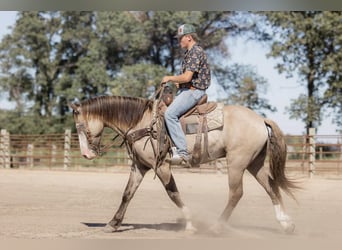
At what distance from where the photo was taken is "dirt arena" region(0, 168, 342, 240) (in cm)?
500

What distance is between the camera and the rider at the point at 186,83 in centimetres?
510

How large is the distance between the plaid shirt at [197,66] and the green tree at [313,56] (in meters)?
13.6

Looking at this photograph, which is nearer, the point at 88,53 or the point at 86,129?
the point at 86,129

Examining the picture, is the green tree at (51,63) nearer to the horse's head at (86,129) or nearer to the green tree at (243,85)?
the green tree at (243,85)

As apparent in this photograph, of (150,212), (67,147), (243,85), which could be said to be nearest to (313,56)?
(243,85)

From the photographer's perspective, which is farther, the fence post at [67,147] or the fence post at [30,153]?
the fence post at [30,153]

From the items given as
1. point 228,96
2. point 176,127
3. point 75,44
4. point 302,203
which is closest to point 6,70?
point 75,44

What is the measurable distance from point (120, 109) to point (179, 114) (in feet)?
2.03

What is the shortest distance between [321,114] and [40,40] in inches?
513

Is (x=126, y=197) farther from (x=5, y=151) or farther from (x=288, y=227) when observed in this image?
(x=5, y=151)

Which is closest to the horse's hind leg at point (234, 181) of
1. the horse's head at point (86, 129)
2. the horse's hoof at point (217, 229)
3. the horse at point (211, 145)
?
the horse at point (211, 145)

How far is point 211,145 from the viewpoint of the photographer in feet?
17.1

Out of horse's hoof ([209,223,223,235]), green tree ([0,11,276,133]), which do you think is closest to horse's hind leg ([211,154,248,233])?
horse's hoof ([209,223,223,235])

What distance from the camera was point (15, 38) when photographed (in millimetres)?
23828
